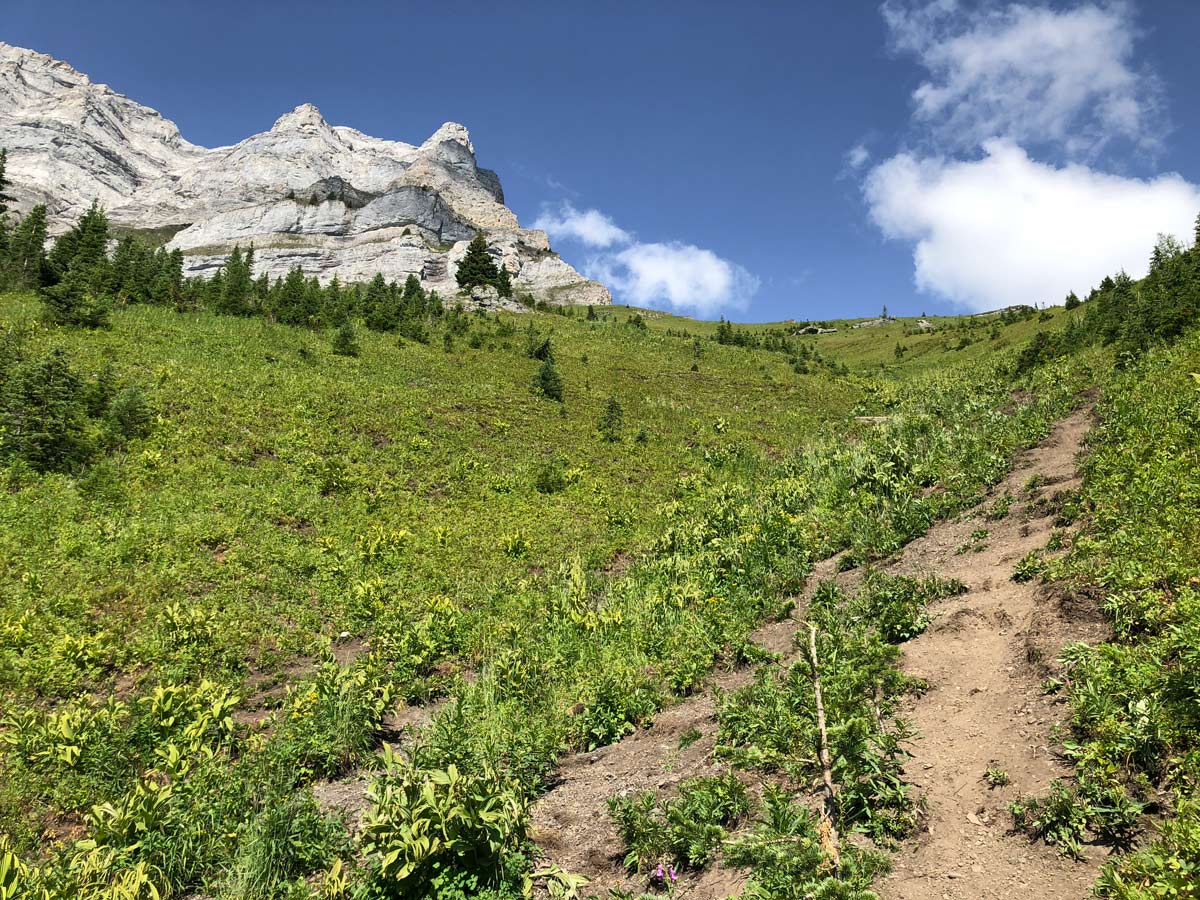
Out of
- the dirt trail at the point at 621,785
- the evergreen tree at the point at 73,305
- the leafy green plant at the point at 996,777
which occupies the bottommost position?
the dirt trail at the point at 621,785

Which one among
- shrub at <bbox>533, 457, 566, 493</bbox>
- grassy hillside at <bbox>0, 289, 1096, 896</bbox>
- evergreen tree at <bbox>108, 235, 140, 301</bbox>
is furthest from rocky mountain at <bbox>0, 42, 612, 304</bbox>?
shrub at <bbox>533, 457, 566, 493</bbox>

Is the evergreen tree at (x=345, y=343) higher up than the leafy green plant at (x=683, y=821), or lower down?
higher up

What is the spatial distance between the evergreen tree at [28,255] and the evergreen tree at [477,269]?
104ft

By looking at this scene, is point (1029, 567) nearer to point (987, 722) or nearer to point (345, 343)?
point (987, 722)

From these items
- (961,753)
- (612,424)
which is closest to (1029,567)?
(961,753)

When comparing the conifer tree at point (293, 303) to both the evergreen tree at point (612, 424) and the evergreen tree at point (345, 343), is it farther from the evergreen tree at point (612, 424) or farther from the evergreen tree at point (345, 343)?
the evergreen tree at point (612, 424)

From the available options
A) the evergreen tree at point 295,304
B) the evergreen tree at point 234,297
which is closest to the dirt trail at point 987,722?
the evergreen tree at point 295,304

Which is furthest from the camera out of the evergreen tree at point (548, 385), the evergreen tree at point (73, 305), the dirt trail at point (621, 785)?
the evergreen tree at point (548, 385)

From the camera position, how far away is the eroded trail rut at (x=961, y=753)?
4.57m

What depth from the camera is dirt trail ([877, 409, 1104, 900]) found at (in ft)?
14.7

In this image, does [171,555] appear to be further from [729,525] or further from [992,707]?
[992,707]

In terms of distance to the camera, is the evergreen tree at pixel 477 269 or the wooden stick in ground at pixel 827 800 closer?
the wooden stick in ground at pixel 827 800

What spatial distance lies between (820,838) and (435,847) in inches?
122

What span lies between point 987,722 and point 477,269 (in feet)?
205
